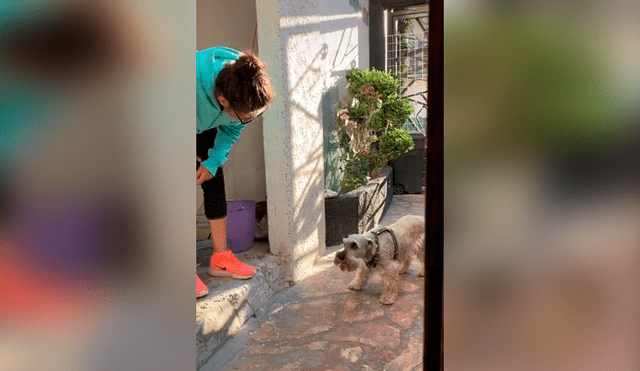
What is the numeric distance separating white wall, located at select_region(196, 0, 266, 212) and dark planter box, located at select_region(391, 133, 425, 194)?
4.12 m

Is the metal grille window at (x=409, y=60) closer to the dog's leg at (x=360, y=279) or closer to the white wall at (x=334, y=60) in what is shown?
the white wall at (x=334, y=60)

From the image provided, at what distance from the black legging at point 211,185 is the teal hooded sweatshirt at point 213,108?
0.55 feet

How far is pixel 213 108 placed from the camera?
2.52 meters

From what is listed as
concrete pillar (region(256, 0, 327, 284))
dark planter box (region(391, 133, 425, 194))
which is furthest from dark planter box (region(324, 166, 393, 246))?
dark planter box (region(391, 133, 425, 194))

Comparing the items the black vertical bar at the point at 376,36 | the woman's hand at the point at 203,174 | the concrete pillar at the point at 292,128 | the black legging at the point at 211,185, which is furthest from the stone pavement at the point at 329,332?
the black vertical bar at the point at 376,36

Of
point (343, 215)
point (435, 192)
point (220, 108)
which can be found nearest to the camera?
point (435, 192)

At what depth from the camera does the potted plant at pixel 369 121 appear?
6.02 m

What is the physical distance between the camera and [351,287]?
141 inches

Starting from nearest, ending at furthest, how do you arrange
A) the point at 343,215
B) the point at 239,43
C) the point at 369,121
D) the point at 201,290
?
the point at 201,290, the point at 239,43, the point at 343,215, the point at 369,121

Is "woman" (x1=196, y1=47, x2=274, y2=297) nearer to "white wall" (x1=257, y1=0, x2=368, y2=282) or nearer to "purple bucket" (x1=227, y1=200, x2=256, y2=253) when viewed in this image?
"purple bucket" (x1=227, y1=200, x2=256, y2=253)

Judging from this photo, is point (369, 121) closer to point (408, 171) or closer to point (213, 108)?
point (408, 171)

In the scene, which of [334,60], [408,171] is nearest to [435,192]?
[334,60]

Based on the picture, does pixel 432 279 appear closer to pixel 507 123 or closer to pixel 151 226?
pixel 507 123

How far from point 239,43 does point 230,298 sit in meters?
2.52
